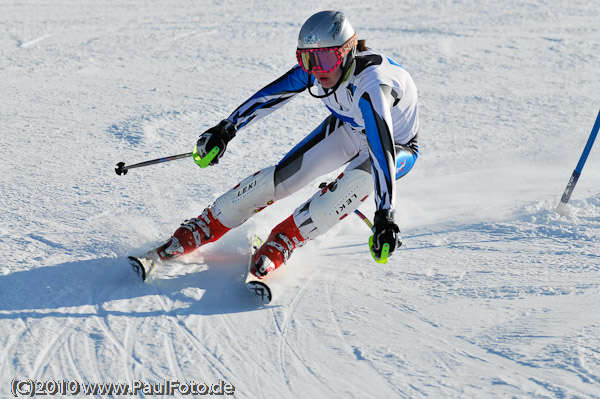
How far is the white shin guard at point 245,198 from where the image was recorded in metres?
4.39

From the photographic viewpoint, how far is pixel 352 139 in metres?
4.59

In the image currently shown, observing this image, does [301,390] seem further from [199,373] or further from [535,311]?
[535,311]

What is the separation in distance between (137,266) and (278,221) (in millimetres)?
1315

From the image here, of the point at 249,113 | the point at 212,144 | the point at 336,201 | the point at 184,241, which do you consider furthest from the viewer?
the point at 249,113

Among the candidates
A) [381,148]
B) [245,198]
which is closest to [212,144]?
[245,198]

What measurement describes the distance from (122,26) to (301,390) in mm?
7836

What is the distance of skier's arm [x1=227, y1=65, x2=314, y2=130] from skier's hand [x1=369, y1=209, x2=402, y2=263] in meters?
1.31

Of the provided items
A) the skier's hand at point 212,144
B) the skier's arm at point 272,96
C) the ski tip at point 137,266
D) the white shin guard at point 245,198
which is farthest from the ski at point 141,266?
the skier's arm at point 272,96

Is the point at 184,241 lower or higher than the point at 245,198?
lower

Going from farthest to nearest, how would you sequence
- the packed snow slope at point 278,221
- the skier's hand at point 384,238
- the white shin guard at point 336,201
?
1. the white shin guard at point 336,201
2. the skier's hand at point 384,238
3. the packed snow slope at point 278,221

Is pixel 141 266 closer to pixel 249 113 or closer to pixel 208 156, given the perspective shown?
pixel 208 156

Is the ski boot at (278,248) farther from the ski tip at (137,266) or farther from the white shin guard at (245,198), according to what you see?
the ski tip at (137,266)

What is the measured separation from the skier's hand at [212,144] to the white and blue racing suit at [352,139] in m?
0.14

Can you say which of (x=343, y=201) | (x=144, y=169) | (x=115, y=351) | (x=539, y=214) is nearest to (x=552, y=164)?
(x=539, y=214)
